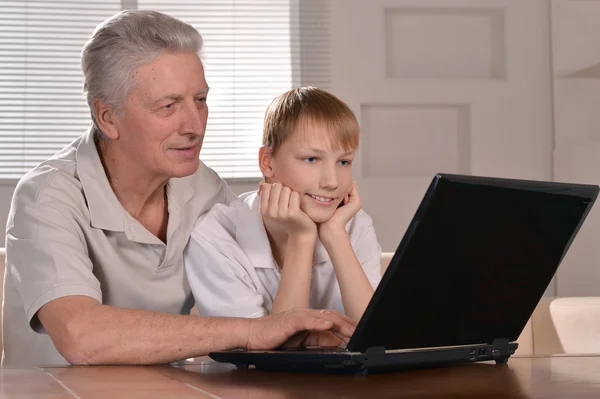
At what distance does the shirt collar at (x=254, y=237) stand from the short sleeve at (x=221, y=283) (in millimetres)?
28

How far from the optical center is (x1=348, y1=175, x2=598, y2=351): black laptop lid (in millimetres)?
879

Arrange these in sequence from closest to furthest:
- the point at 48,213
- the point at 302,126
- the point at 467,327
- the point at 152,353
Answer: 1. the point at 467,327
2. the point at 152,353
3. the point at 48,213
4. the point at 302,126

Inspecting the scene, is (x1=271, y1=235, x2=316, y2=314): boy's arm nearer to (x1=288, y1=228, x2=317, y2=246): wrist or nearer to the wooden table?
(x1=288, y1=228, x2=317, y2=246): wrist

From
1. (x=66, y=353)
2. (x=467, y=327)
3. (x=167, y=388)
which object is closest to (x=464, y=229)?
(x=467, y=327)

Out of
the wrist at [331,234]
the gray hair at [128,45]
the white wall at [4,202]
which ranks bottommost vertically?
the white wall at [4,202]

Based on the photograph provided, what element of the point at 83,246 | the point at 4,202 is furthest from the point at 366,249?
the point at 4,202

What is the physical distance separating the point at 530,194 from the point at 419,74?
3.12 metres

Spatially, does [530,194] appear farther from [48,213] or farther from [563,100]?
[563,100]

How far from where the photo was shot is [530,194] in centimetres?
93

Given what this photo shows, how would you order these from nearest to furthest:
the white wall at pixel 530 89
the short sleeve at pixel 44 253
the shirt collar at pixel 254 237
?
the short sleeve at pixel 44 253 → the shirt collar at pixel 254 237 → the white wall at pixel 530 89

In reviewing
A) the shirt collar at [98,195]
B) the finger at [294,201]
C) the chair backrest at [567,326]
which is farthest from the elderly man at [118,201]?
the chair backrest at [567,326]

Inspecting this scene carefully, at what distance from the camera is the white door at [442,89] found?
3875 mm

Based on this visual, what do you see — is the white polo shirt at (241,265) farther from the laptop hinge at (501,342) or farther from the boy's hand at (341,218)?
the laptop hinge at (501,342)

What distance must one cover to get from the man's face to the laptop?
62 cm
